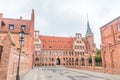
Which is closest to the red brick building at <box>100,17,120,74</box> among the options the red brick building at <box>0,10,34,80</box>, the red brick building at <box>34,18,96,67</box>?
the red brick building at <box>0,10,34,80</box>

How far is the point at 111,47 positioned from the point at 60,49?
151ft

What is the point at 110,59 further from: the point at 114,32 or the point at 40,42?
Answer: the point at 40,42

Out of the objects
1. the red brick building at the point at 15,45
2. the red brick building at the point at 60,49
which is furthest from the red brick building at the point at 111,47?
→ the red brick building at the point at 60,49

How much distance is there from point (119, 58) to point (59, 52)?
47813mm

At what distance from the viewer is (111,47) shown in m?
26.5

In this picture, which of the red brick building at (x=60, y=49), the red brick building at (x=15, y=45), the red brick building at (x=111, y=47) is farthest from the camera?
the red brick building at (x=60, y=49)

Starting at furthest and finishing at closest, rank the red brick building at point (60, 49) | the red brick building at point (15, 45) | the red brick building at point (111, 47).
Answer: the red brick building at point (60, 49), the red brick building at point (111, 47), the red brick building at point (15, 45)

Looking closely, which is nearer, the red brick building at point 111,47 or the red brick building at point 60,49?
the red brick building at point 111,47

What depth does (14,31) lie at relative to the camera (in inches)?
1309

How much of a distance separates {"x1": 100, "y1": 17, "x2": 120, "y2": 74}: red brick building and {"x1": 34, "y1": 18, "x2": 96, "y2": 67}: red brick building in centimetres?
2450

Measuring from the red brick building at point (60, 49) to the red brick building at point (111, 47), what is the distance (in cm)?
2450

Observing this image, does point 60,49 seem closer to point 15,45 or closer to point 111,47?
point 111,47

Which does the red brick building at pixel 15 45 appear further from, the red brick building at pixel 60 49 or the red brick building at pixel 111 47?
the red brick building at pixel 60 49

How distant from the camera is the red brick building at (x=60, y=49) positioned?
6793 centimetres
